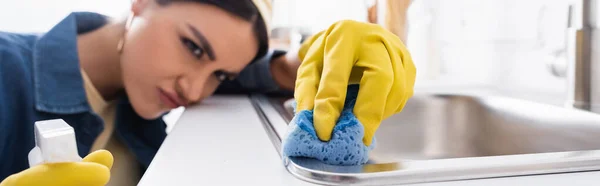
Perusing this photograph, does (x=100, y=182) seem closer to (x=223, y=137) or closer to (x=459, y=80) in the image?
(x=223, y=137)

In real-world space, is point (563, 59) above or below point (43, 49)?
below

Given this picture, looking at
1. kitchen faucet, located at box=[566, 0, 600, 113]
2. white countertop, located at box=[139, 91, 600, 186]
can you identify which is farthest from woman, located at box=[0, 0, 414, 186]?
kitchen faucet, located at box=[566, 0, 600, 113]

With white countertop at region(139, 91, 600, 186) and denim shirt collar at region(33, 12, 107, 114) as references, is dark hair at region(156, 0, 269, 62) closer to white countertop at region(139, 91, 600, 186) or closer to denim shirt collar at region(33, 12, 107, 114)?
denim shirt collar at region(33, 12, 107, 114)

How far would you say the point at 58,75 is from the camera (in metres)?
0.56

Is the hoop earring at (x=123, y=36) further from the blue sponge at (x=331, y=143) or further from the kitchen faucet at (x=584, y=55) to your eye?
the kitchen faucet at (x=584, y=55)

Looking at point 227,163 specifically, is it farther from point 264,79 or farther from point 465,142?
point 264,79

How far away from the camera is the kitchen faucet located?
0.50 m

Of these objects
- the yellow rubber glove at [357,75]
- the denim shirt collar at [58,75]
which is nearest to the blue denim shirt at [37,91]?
the denim shirt collar at [58,75]

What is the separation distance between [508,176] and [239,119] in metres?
0.33

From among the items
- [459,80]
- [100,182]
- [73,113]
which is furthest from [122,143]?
[459,80]

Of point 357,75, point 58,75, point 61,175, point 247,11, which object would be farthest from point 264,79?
point 61,175

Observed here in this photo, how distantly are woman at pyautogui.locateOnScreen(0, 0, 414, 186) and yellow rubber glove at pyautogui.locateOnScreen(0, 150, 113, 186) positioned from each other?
204mm

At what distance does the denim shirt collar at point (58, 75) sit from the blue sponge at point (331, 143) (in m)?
0.43

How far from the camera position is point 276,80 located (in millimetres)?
901
